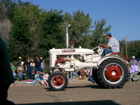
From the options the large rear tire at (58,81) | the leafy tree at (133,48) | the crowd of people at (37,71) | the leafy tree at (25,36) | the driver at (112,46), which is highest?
the leafy tree at (133,48)

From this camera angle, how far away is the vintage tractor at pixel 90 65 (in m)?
11.8

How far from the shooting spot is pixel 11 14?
56.0 metres

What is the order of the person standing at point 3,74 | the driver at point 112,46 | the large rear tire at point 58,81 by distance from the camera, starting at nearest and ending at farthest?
the person standing at point 3,74 → the large rear tire at point 58,81 → the driver at point 112,46

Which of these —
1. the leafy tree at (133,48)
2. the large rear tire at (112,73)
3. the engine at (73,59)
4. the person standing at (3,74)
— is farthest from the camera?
the leafy tree at (133,48)

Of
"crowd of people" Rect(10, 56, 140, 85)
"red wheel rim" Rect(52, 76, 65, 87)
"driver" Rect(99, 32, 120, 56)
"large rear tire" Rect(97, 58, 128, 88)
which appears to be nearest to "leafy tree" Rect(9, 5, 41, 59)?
"crowd of people" Rect(10, 56, 140, 85)

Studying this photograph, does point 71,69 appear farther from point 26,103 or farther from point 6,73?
point 6,73

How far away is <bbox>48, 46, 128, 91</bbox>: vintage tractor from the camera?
1177 centimetres

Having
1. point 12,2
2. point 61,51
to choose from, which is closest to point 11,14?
point 12,2

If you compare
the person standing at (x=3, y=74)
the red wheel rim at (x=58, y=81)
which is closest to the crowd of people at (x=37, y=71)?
the red wheel rim at (x=58, y=81)

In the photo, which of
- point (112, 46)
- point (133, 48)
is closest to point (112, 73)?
point (112, 46)

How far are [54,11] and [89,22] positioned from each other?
77.3 ft

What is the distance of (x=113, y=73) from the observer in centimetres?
1194

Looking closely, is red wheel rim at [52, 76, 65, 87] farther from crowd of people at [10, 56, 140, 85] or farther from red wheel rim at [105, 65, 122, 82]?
crowd of people at [10, 56, 140, 85]

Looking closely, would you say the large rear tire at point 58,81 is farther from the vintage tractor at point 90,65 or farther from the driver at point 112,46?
the driver at point 112,46
